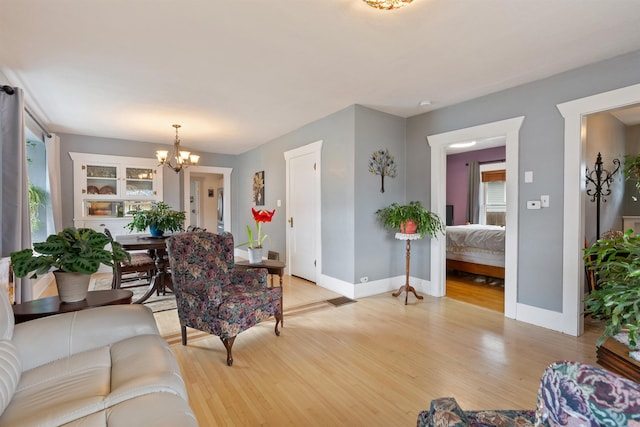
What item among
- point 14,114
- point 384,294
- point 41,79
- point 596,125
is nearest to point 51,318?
point 14,114

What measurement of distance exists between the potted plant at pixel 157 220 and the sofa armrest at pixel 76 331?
232 cm

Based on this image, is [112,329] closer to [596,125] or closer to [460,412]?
→ [460,412]

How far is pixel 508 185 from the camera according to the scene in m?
3.25

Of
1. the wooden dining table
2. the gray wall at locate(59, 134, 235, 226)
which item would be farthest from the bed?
the gray wall at locate(59, 134, 235, 226)

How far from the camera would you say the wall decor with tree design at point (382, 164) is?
402cm

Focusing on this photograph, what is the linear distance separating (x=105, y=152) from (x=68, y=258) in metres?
4.72

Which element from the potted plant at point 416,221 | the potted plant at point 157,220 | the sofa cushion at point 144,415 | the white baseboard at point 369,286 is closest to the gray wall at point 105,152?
the potted plant at point 157,220

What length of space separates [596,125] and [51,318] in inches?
220

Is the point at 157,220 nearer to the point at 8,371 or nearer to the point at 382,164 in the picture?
the point at 8,371

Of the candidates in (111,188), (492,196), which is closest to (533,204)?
(492,196)

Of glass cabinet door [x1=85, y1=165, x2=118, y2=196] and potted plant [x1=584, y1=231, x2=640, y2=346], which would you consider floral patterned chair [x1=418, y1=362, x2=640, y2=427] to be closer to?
potted plant [x1=584, y1=231, x2=640, y2=346]

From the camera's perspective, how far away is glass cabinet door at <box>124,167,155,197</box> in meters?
5.71

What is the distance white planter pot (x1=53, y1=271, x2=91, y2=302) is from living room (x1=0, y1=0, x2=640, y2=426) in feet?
5.57

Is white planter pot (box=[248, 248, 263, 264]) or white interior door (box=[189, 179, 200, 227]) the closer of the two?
white planter pot (box=[248, 248, 263, 264])
